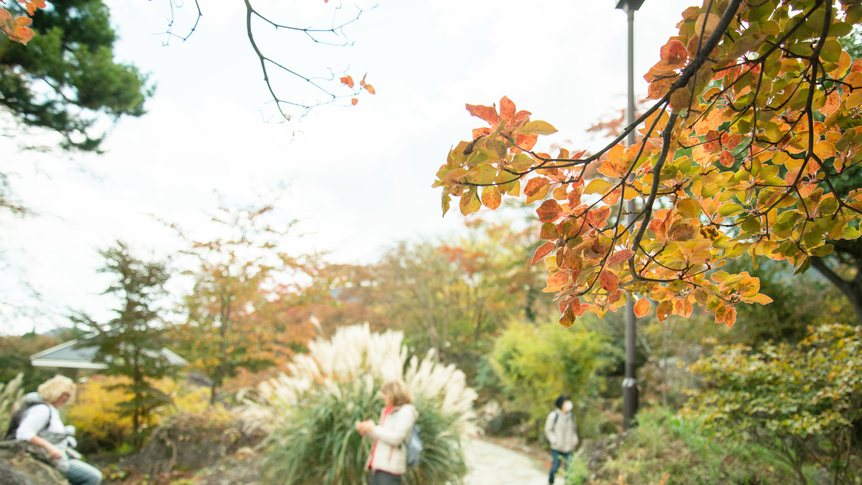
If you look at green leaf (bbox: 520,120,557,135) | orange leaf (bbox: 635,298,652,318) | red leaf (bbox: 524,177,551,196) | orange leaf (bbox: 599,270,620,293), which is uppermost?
green leaf (bbox: 520,120,557,135)

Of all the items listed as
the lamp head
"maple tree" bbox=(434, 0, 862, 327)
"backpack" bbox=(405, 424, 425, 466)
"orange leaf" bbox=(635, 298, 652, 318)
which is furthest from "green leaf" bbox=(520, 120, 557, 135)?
the lamp head

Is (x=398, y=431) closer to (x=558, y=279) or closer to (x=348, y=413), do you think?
(x=348, y=413)

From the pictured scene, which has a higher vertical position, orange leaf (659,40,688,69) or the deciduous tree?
orange leaf (659,40,688,69)

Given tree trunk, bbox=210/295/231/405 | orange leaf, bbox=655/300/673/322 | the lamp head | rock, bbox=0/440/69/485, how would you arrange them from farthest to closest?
tree trunk, bbox=210/295/231/405, the lamp head, rock, bbox=0/440/69/485, orange leaf, bbox=655/300/673/322

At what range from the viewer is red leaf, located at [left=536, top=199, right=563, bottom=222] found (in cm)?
80

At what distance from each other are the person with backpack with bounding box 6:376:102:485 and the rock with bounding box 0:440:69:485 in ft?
0.15

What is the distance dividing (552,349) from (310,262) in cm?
452

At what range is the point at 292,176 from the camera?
772 cm

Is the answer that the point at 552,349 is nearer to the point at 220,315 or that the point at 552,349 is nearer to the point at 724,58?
the point at 220,315

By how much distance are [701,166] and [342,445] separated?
3.67 m

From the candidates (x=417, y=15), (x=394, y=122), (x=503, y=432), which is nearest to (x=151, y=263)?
(x=394, y=122)

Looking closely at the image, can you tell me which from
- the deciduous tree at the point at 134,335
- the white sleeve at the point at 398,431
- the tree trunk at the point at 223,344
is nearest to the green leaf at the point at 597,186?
the white sleeve at the point at 398,431

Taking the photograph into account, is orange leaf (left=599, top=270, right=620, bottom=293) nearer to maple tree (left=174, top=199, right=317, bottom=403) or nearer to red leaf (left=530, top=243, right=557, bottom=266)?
red leaf (left=530, top=243, right=557, bottom=266)

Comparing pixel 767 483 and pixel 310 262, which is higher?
pixel 310 262
